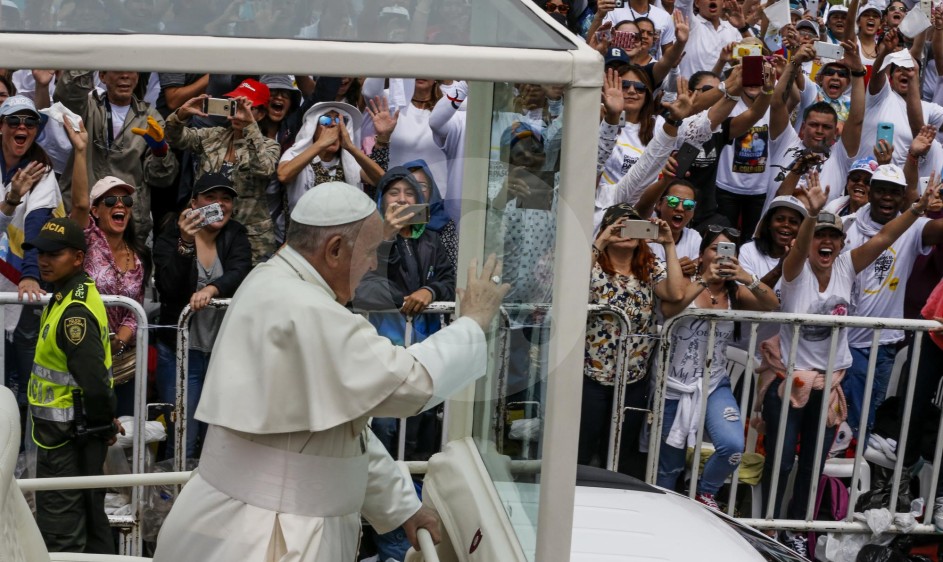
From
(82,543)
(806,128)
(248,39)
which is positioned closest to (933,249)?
(806,128)

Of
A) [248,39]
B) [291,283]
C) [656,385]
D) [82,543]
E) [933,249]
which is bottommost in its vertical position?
[82,543]

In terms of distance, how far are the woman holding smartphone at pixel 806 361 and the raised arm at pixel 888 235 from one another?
12.8 inches

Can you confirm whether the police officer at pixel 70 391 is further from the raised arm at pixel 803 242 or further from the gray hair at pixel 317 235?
the raised arm at pixel 803 242

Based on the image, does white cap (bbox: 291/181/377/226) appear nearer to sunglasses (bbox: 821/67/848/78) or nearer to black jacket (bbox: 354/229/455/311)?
black jacket (bbox: 354/229/455/311)

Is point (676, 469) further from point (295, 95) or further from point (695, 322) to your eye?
point (295, 95)

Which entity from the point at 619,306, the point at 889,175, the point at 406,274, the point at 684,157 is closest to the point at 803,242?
the point at 684,157

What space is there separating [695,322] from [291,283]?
10.9 ft

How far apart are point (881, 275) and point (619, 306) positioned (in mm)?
2186

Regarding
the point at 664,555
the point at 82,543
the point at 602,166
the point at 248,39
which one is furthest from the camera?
the point at 602,166

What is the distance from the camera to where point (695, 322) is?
6.12 meters

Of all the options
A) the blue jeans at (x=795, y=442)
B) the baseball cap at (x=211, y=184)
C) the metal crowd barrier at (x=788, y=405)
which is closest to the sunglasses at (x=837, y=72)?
the metal crowd barrier at (x=788, y=405)

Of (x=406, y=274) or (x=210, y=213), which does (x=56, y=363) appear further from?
(x=406, y=274)

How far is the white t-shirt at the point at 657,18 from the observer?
989 centimetres

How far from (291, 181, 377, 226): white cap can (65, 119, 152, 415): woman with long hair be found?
2.86 m
